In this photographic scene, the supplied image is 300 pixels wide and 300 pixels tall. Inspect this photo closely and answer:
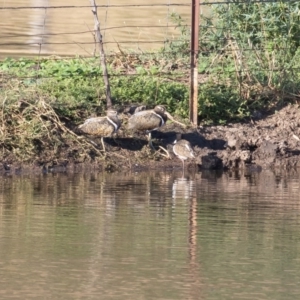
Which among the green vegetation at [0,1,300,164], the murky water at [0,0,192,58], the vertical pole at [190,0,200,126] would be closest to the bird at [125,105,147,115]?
the green vegetation at [0,1,300,164]

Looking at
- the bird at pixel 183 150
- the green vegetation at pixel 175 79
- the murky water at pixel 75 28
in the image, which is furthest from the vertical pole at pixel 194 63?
the murky water at pixel 75 28

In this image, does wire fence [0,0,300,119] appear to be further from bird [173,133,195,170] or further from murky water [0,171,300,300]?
murky water [0,171,300,300]

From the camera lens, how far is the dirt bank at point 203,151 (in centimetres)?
1351

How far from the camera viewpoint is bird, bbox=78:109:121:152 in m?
13.6

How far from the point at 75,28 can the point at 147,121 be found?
11.8m

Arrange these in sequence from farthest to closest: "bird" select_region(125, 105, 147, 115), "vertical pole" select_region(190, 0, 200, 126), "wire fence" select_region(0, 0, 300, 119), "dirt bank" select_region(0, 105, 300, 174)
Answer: "wire fence" select_region(0, 0, 300, 119)
"vertical pole" select_region(190, 0, 200, 126)
"bird" select_region(125, 105, 147, 115)
"dirt bank" select_region(0, 105, 300, 174)

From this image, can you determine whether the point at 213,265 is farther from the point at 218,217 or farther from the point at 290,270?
the point at 218,217

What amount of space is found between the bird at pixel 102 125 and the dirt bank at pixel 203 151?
25cm

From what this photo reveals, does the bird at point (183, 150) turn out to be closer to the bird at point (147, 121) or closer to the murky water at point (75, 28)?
the bird at point (147, 121)

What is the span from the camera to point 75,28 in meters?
25.3

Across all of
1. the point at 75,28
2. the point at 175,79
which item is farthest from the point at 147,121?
the point at 75,28

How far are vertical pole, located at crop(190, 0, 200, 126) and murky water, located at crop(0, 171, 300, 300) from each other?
5.80 ft

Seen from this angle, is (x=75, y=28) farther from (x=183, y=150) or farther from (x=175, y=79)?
(x=183, y=150)

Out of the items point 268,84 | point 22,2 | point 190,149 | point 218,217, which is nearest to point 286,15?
point 268,84
